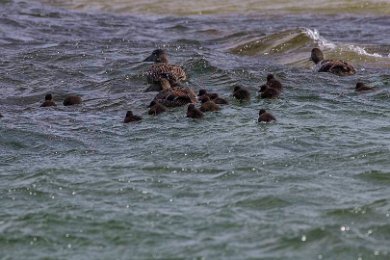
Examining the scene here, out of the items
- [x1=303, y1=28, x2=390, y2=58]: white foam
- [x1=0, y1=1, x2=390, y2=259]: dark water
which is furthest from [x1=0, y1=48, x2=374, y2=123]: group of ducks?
[x1=303, y1=28, x2=390, y2=58]: white foam

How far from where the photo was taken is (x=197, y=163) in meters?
12.0

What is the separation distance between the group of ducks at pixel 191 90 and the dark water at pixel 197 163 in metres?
0.18

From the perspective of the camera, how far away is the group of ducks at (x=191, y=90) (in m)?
14.5

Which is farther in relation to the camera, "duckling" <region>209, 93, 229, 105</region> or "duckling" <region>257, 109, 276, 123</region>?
"duckling" <region>209, 93, 229, 105</region>

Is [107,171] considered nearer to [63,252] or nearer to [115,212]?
[115,212]

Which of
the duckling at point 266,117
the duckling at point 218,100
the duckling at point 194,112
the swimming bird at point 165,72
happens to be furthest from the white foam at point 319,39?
the duckling at point 266,117

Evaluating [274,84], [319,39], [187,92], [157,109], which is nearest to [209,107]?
[157,109]

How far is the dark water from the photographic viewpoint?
962 centimetres

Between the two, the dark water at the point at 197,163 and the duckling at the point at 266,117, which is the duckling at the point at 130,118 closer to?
the dark water at the point at 197,163

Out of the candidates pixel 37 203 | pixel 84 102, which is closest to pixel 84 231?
pixel 37 203

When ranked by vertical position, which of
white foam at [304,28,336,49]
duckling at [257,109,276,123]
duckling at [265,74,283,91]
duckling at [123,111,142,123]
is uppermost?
duckling at [257,109,276,123]

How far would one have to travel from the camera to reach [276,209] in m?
10.3

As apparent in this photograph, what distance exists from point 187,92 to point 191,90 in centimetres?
55

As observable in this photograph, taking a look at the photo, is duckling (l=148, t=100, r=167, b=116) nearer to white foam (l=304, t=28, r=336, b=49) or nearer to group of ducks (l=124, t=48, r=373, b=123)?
group of ducks (l=124, t=48, r=373, b=123)
